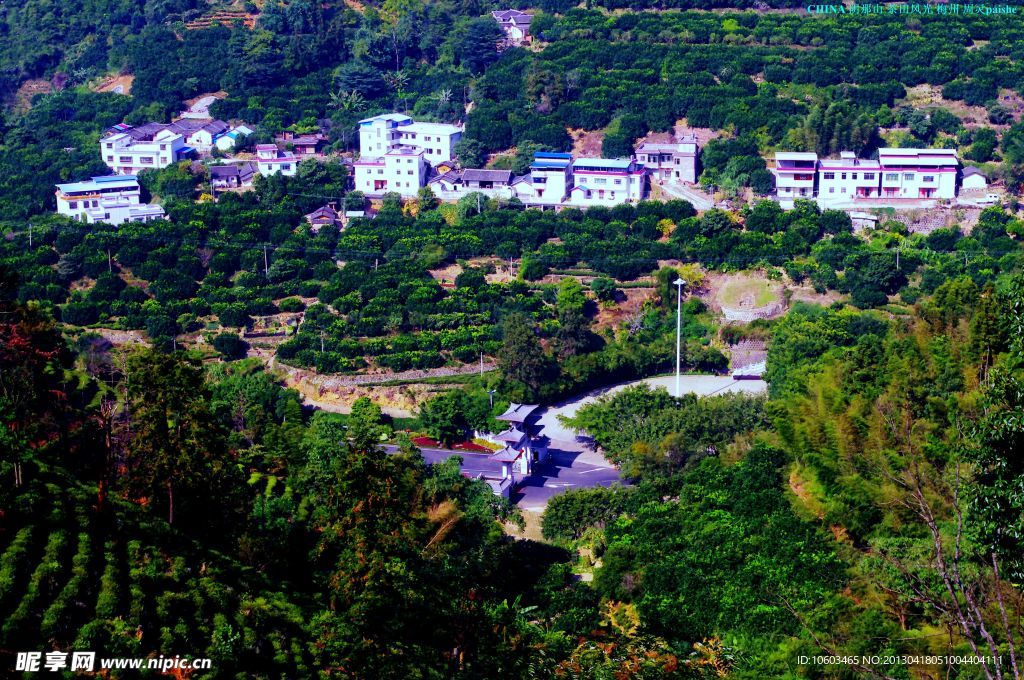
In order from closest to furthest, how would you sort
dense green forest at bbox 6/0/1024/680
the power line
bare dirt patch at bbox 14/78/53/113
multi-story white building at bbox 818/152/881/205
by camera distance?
dense green forest at bbox 6/0/1024/680, the power line, multi-story white building at bbox 818/152/881/205, bare dirt patch at bbox 14/78/53/113

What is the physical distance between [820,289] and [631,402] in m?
8.48

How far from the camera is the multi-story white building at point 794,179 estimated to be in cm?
3897

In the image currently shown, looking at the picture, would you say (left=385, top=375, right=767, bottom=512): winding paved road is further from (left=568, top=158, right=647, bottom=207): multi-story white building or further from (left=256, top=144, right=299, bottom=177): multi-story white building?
(left=256, top=144, right=299, bottom=177): multi-story white building

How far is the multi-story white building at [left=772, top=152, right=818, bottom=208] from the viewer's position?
128 ft

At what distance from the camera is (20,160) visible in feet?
141

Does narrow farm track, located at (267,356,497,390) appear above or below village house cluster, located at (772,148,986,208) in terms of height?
below

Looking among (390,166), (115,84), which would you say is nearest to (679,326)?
(390,166)

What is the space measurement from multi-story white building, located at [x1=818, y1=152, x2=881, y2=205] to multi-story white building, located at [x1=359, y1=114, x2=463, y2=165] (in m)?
11.5

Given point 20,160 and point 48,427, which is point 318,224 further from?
point 48,427

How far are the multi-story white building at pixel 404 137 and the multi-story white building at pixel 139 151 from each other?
18.9 ft

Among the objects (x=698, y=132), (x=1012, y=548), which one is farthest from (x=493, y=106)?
(x=1012, y=548)

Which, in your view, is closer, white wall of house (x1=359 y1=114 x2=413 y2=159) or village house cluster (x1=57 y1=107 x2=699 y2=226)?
village house cluster (x1=57 y1=107 x2=699 y2=226)

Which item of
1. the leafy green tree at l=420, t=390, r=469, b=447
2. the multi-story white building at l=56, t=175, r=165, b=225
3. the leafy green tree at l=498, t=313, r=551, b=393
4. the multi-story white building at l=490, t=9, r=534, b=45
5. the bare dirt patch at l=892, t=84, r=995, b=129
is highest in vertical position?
the multi-story white building at l=490, t=9, r=534, b=45

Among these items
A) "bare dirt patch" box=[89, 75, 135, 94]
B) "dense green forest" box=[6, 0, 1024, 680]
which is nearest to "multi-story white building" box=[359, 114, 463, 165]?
"dense green forest" box=[6, 0, 1024, 680]
